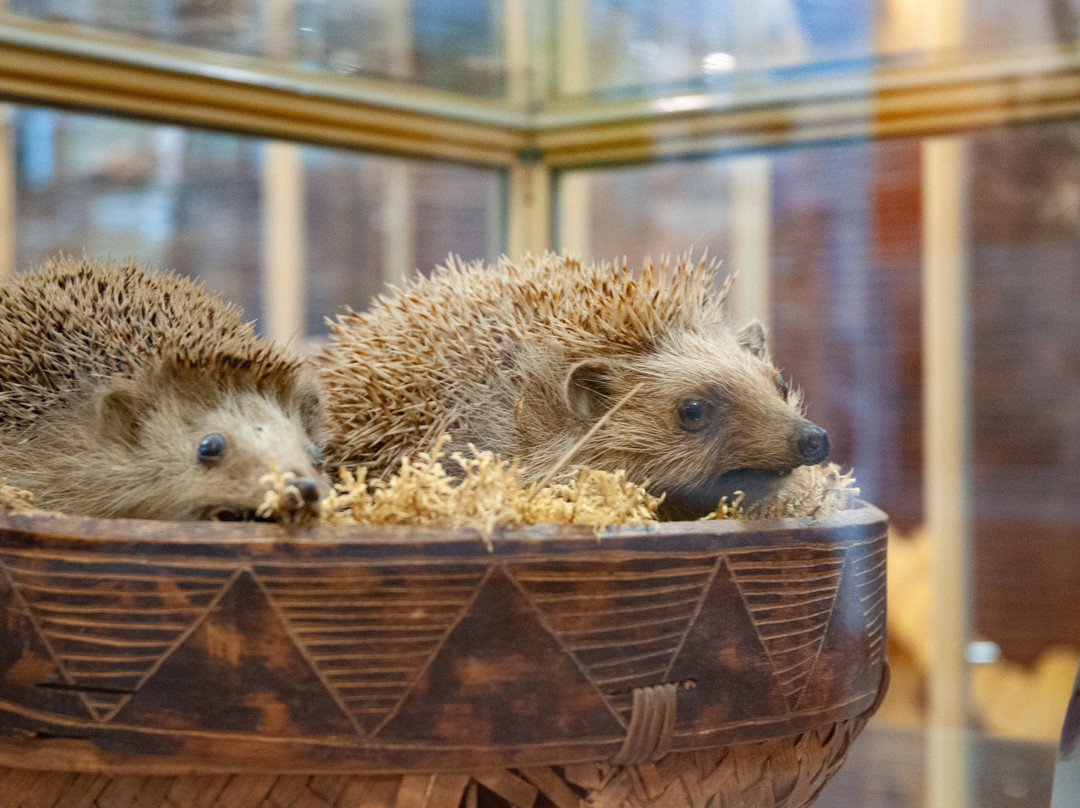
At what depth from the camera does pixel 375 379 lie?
154 cm

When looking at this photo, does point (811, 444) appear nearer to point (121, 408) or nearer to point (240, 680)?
point (240, 680)

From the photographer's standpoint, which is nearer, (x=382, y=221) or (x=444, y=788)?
(x=444, y=788)

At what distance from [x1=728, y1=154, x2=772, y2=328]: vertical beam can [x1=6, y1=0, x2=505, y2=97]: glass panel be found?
25.0 inches

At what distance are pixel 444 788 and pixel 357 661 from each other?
161 millimetres

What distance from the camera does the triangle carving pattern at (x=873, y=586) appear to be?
1229 mm

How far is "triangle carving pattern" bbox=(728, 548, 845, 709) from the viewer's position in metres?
1.11

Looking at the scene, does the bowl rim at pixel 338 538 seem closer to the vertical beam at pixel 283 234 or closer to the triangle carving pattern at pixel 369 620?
the triangle carving pattern at pixel 369 620

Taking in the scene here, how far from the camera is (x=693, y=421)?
1.43m

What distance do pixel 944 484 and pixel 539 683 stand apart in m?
1.68

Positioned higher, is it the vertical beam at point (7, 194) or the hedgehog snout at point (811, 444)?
the vertical beam at point (7, 194)

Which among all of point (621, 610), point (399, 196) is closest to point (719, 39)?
point (399, 196)

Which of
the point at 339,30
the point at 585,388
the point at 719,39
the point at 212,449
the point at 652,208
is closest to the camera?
the point at 212,449

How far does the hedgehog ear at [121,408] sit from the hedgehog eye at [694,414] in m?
0.70

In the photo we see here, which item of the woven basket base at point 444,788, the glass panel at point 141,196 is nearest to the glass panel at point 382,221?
the glass panel at point 141,196
